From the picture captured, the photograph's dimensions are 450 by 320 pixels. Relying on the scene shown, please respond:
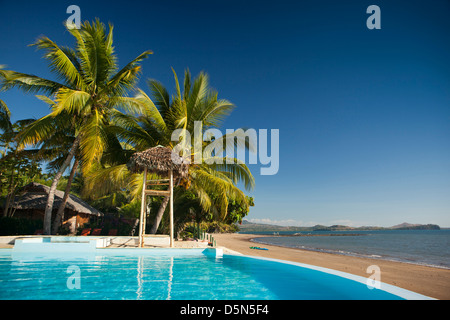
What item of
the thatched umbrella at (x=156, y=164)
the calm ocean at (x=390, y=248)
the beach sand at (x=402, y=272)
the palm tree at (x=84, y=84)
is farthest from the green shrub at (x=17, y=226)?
the calm ocean at (x=390, y=248)

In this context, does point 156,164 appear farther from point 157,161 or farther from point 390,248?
point 390,248

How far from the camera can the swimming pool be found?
4.37 metres

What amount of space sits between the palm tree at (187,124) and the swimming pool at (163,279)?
3.74 m

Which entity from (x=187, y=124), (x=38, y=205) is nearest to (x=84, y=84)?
(x=187, y=124)

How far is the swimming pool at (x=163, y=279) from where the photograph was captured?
14.3ft

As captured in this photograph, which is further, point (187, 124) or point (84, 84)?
point (187, 124)

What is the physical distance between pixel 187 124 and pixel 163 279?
25.0 feet

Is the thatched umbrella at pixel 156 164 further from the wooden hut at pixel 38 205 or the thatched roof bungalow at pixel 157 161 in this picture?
the wooden hut at pixel 38 205

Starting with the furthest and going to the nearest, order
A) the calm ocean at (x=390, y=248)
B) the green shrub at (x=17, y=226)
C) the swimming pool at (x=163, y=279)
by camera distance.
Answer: the calm ocean at (x=390, y=248) → the green shrub at (x=17, y=226) → the swimming pool at (x=163, y=279)

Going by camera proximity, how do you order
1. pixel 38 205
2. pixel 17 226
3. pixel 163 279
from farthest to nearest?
pixel 38 205
pixel 17 226
pixel 163 279

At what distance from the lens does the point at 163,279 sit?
5516 millimetres

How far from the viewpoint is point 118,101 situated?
1162cm
